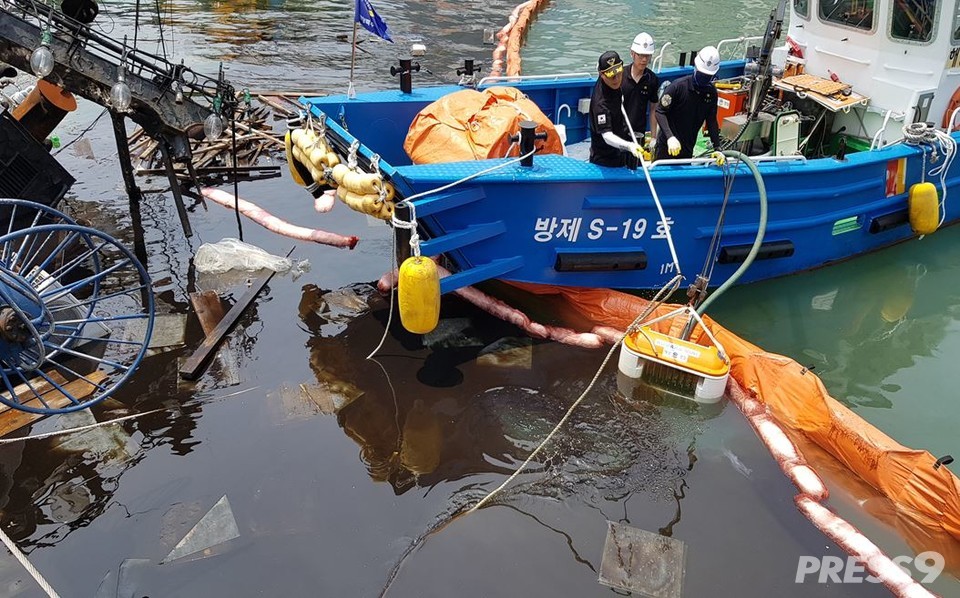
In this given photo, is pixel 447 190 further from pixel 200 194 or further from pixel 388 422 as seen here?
pixel 200 194

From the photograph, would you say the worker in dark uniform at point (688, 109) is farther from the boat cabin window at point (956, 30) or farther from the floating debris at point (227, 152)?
the floating debris at point (227, 152)

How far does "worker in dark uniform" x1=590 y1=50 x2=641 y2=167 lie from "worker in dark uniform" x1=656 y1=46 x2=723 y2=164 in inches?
→ 16.4

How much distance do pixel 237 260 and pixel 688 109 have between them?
4.41 meters

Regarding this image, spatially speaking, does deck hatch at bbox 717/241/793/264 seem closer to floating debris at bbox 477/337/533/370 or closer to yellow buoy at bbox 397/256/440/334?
floating debris at bbox 477/337/533/370

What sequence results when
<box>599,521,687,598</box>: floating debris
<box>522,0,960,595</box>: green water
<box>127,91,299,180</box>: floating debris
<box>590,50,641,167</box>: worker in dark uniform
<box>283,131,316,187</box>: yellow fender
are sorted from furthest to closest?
<box>127,91,299,180</box>: floating debris
<box>283,131,316,187</box>: yellow fender
<box>590,50,641,167</box>: worker in dark uniform
<box>522,0,960,595</box>: green water
<box>599,521,687,598</box>: floating debris

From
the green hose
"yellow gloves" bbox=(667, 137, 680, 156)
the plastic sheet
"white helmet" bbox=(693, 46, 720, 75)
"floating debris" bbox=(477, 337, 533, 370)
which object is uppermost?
"white helmet" bbox=(693, 46, 720, 75)

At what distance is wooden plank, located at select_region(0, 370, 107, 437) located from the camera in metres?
4.85

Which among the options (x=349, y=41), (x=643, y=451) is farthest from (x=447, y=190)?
(x=349, y=41)

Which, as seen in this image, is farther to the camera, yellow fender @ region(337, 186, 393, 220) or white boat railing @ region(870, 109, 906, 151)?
white boat railing @ region(870, 109, 906, 151)

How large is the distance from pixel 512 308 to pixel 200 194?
3.77m

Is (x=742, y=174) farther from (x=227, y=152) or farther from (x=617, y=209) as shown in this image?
(x=227, y=152)

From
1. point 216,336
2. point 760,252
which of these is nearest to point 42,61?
point 216,336

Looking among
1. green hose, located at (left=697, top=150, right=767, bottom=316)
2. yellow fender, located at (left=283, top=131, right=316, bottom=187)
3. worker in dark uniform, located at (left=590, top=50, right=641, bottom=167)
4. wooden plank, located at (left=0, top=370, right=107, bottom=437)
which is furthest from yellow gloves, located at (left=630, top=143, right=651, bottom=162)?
wooden plank, located at (left=0, top=370, right=107, bottom=437)

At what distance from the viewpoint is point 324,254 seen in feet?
24.2
